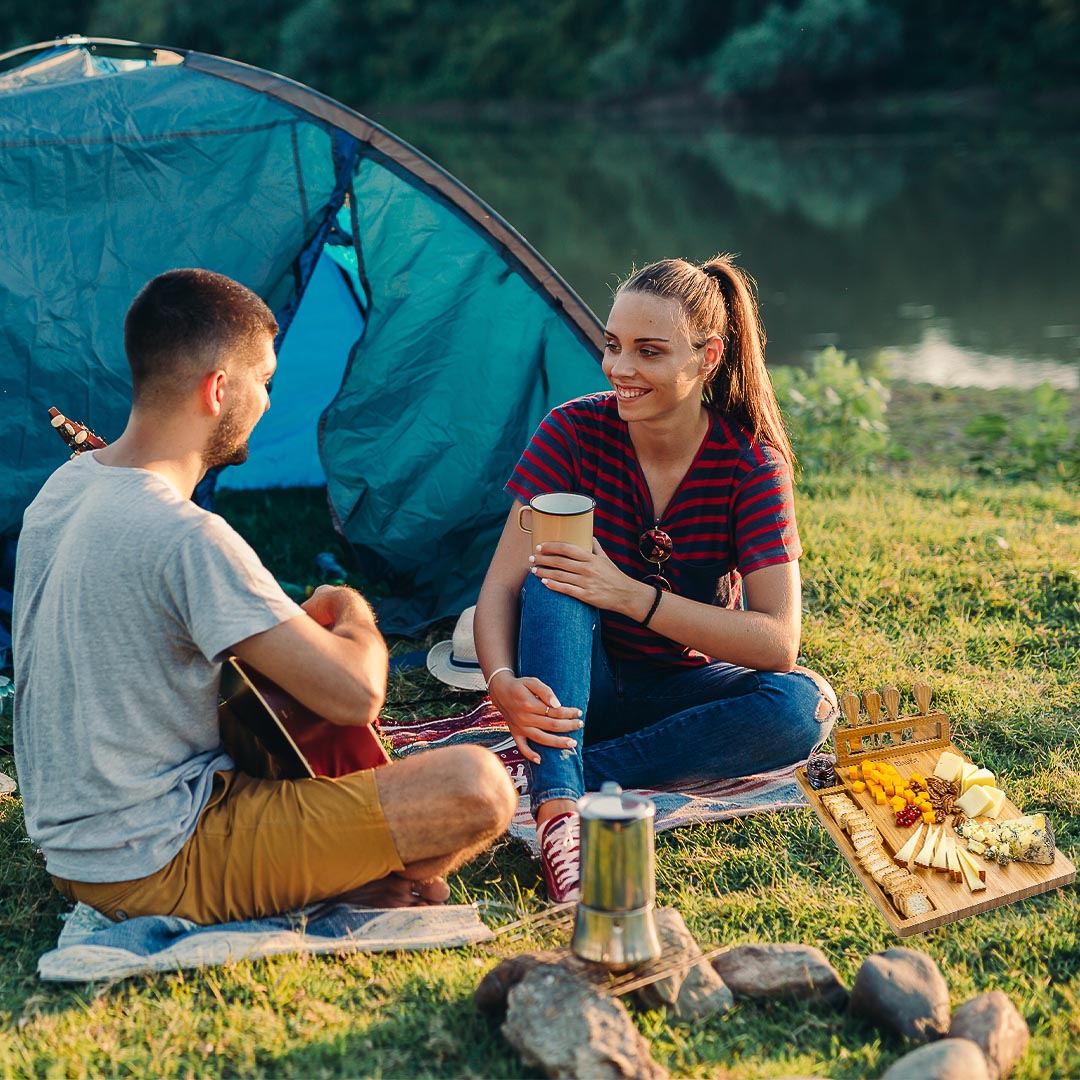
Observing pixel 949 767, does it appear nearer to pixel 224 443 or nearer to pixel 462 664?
pixel 462 664

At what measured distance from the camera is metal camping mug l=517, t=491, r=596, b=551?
8.61 ft

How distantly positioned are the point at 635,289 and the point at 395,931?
1448 mm

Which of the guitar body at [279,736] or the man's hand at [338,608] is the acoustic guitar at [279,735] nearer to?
the guitar body at [279,736]

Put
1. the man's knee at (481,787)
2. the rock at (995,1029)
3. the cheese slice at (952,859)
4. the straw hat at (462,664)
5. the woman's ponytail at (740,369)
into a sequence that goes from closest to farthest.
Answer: the rock at (995,1029) < the man's knee at (481,787) < the cheese slice at (952,859) < the woman's ponytail at (740,369) < the straw hat at (462,664)

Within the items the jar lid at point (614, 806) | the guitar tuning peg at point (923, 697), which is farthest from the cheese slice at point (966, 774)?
the jar lid at point (614, 806)

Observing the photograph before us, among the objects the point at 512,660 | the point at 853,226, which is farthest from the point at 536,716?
the point at 853,226

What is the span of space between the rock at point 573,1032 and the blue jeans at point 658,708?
69 centimetres

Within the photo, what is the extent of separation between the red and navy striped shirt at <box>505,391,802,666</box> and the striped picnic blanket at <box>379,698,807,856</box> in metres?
0.30

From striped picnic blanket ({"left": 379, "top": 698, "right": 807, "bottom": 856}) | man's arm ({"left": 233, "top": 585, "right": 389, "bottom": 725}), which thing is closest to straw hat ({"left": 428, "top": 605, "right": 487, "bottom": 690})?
striped picnic blanket ({"left": 379, "top": 698, "right": 807, "bottom": 856})

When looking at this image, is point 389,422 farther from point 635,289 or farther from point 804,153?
point 804,153

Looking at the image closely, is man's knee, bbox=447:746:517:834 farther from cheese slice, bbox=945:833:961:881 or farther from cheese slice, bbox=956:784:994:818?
cheese slice, bbox=956:784:994:818

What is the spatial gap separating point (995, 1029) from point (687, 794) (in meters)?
1.04

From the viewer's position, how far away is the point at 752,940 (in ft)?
7.89

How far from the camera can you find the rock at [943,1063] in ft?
6.02
